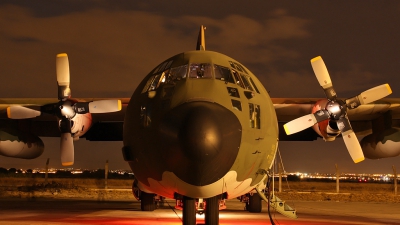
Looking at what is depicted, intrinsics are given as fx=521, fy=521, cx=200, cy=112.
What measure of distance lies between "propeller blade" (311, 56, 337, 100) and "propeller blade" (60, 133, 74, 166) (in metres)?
7.16

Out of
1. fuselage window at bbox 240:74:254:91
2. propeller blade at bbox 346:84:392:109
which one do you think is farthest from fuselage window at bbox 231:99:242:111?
propeller blade at bbox 346:84:392:109

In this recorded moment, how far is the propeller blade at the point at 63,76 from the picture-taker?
48.0ft

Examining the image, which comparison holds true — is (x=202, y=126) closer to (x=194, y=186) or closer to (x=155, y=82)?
(x=194, y=186)

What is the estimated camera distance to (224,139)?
865cm

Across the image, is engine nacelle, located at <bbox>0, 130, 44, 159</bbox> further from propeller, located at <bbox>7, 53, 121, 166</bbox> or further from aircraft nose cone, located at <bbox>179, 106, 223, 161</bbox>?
aircraft nose cone, located at <bbox>179, 106, 223, 161</bbox>

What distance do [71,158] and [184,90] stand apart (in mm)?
6434

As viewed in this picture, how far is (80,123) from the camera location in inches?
579

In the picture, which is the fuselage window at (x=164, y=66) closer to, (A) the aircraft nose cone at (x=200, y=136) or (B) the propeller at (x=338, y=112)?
(A) the aircraft nose cone at (x=200, y=136)

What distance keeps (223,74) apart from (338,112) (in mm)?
4628

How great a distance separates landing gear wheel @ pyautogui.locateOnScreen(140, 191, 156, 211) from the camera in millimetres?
17719

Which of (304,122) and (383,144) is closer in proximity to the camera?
(304,122)

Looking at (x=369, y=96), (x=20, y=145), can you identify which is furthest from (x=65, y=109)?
(x=369, y=96)

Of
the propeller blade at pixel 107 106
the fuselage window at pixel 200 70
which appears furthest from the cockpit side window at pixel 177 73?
the propeller blade at pixel 107 106

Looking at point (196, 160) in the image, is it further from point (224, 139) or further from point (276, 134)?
point (276, 134)
